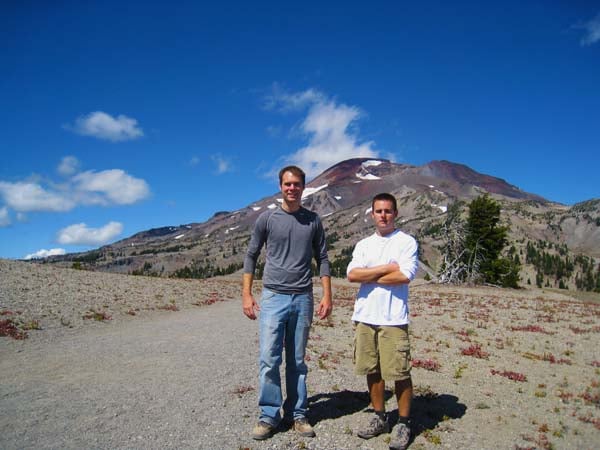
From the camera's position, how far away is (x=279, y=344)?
642 cm

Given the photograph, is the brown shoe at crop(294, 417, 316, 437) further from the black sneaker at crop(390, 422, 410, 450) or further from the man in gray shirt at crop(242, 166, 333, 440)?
the black sneaker at crop(390, 422, 410, 450)

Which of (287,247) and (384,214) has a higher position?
(384,214)

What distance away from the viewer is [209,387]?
8.90 metres

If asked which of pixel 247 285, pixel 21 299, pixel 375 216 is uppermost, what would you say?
pixel 375 216

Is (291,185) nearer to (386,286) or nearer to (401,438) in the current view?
(386,286)

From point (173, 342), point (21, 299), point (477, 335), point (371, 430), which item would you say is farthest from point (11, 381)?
point (477, 335)

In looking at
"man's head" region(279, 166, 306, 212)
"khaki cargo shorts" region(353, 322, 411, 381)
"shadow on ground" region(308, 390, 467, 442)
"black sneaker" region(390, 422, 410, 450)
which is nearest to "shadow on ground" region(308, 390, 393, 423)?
"shadow on ground" region(308, 390, 467, 442)

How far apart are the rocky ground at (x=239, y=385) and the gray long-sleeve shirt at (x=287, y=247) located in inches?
96.4

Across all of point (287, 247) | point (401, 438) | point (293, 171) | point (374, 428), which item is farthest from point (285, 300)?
point (401, 438)

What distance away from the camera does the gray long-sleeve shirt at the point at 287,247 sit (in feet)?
20.9

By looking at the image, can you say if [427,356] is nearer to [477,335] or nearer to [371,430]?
[477,335]

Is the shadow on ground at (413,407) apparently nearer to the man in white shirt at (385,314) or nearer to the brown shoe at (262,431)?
the man in white shirt at (385,314)

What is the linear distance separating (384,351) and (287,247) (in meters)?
2.16

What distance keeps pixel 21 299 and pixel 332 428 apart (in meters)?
20.8
